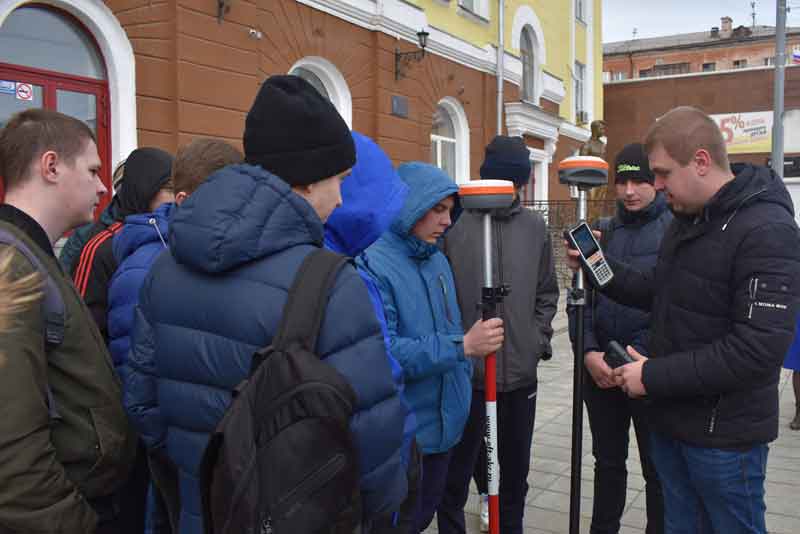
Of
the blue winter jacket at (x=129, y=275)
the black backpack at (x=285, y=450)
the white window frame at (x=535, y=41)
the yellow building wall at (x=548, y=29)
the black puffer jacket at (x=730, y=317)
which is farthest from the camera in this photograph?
the white window frame at (x=535, y=41)

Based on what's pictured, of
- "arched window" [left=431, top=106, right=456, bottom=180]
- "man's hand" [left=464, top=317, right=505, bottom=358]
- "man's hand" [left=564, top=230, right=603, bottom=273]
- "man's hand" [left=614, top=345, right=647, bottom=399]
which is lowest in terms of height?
"man's hand" [left=614, top=345, right=647, bottom=399]

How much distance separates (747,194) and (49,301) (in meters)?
2.05

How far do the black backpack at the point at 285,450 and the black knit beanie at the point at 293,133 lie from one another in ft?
1.44

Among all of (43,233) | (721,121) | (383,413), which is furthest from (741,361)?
(721,121)

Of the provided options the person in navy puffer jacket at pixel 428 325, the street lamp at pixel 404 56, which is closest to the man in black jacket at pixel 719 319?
the person in navy puffer jacket at pixel 428 325

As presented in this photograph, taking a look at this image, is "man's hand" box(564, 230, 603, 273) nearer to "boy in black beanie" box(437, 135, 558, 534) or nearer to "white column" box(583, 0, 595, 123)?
"boy in black beanie" box(437, 135, 558, 534)

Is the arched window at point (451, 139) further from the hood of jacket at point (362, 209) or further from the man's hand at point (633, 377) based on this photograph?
the hood of jacket at point (362, 209)

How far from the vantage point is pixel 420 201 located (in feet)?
8.73

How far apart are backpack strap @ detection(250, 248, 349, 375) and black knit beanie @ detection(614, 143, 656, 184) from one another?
216 cm

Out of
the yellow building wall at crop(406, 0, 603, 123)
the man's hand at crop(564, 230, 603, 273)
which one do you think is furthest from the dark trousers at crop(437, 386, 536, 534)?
the yellow building wall at crop(406, 0, 603, 123)

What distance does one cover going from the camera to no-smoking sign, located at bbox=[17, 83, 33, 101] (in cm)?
632

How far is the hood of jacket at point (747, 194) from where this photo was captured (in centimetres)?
220

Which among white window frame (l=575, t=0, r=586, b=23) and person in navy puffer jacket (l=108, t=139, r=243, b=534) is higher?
white window frame (l=575, t=0, r=586, b=23)

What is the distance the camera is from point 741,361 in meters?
2.12
